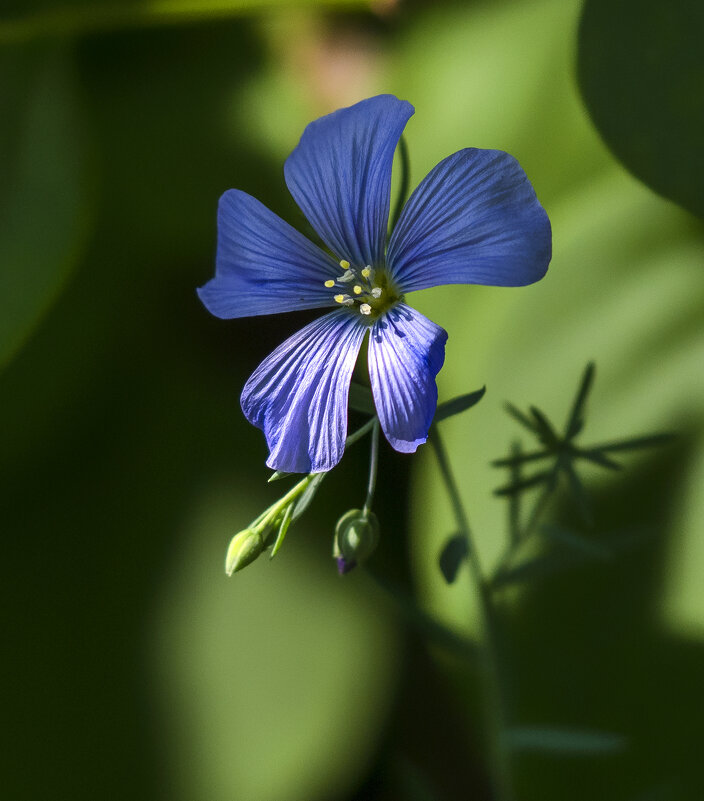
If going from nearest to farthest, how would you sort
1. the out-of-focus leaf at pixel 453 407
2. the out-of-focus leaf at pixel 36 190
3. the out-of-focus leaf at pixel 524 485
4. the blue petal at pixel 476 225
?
the blue petal at pixel 476 225 < the out-of-focus leaf at pixel 453 407 < the out-of-focus leaf at pixel 524 485 < the out-of-focus leaf at pixel 36 190

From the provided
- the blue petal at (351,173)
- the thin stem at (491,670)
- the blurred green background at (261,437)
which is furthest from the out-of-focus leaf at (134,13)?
the thin stem at (491,670)

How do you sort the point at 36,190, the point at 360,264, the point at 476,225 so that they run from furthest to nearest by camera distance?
1. the point at 36,190
2. the point at 360,264
3. the point at 476,225

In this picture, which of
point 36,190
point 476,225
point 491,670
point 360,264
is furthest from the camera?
point 36,190

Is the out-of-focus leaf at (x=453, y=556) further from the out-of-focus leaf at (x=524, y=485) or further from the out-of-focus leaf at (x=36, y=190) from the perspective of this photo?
the out-of-focus leaf at (x=36, y=190)

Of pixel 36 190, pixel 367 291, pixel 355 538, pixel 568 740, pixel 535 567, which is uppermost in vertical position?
pixel 36 190

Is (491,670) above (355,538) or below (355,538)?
below

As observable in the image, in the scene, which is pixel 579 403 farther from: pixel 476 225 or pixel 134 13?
pixel 134 13

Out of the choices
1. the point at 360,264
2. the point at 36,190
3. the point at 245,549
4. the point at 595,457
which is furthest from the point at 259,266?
the point at 36,190
